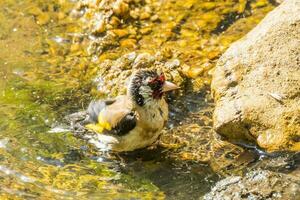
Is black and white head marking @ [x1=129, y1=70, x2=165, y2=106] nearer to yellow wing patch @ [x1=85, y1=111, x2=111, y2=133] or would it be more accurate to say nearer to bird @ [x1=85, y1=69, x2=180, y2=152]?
bird @ [x1=85, y1=69, x2=180, y2=152]

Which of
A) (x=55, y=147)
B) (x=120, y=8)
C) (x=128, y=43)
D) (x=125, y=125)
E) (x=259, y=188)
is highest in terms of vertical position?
(x=120, y=8)

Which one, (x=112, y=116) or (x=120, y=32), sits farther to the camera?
(x=120, y=32)

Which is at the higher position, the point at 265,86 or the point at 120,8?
the point at 120,8

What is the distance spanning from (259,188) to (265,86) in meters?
1.74

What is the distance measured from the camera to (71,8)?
31.4ft

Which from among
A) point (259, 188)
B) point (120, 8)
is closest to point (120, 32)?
point (120, 8)

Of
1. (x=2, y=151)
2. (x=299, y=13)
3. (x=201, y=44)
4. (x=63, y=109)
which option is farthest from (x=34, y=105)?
(x=299, y=13)

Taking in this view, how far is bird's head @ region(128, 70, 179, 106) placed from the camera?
696cm

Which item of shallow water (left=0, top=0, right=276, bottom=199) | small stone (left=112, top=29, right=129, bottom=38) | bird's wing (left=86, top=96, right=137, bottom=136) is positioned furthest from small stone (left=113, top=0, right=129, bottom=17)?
bird's wing (left=86, top=96, right=137, bottom=136)

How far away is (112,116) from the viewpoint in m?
6.99

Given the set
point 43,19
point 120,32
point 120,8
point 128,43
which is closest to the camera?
point 128,43

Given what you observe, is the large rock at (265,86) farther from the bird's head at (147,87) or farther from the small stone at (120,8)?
the small stone at (120,8)

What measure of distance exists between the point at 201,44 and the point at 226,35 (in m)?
0.38

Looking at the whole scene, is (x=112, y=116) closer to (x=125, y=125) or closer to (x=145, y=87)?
(x=125, y=125)
